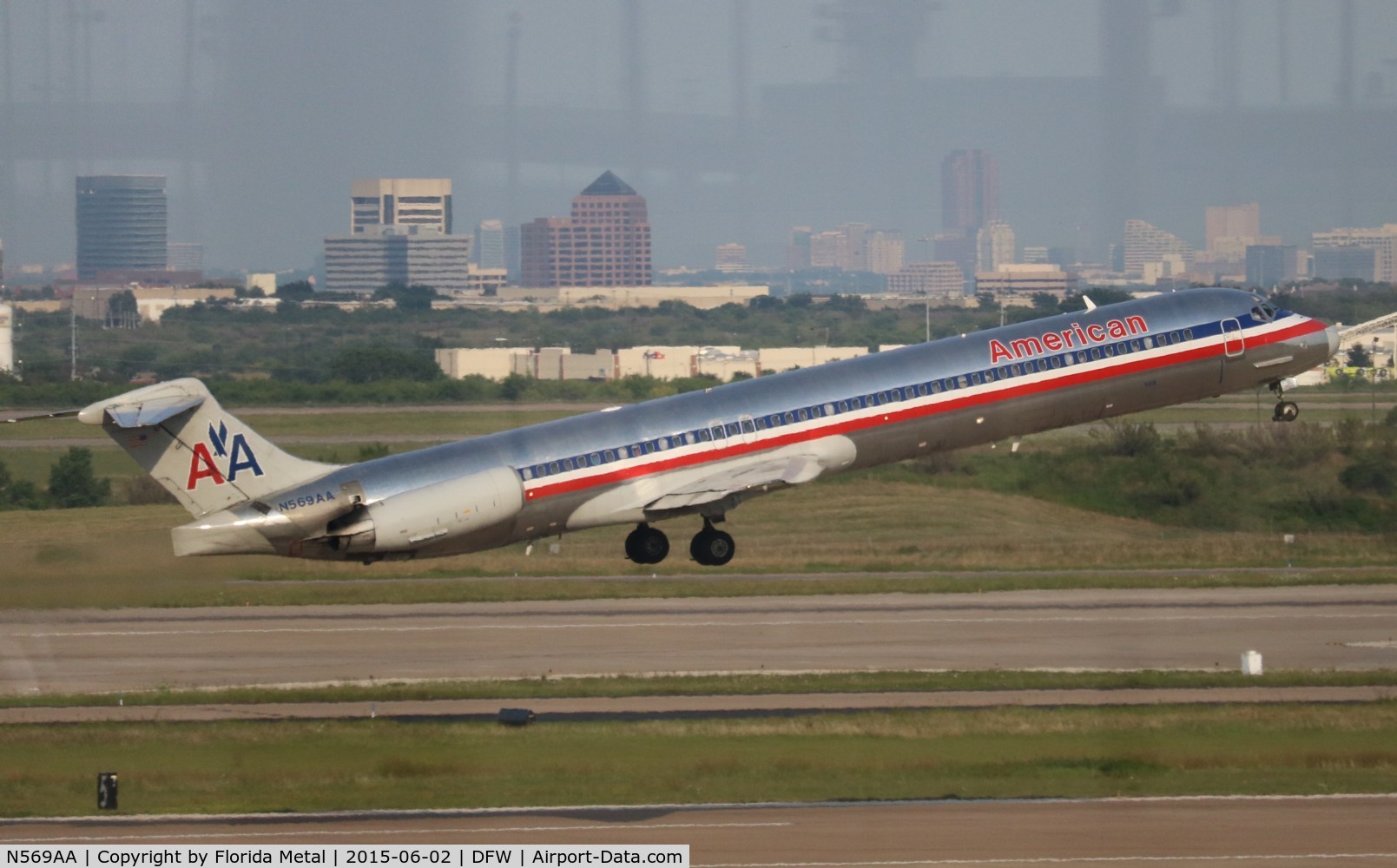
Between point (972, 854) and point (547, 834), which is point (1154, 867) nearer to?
point (972, 854)

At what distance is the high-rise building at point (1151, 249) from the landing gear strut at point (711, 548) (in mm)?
123791

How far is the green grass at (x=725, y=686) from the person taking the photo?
5566 centimetres

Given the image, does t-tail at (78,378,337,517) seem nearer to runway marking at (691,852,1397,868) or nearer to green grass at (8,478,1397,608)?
green grass at (8,478,1397,608)

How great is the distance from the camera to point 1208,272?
17125cm

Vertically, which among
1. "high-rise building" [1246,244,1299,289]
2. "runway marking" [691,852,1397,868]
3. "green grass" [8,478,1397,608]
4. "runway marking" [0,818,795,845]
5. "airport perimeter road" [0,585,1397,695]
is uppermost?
"high-rise building" [1246,244,1299,289]

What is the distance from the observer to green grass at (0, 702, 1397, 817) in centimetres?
4338

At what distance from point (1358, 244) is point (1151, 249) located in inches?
864

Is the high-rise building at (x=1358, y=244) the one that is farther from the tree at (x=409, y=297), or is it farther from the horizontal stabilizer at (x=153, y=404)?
the horizontal stabilizer at (x=153, y=404)

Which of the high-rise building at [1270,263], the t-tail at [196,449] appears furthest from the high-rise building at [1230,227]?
the t-tail at [196,449]

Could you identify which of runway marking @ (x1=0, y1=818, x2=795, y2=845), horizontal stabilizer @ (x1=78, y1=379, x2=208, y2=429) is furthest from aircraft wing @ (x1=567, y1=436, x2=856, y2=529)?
runway marking @ (x1=0, y1=818, x2=795, y2=845)

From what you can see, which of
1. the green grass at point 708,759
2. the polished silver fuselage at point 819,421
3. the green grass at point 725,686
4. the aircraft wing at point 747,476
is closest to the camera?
the green grass at point 708,759

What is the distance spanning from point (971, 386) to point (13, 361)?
250 ft

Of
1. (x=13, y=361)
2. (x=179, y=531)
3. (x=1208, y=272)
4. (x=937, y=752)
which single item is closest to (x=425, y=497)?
(x=179, y=531)

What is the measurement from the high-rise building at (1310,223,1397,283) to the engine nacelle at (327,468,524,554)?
120 meters
